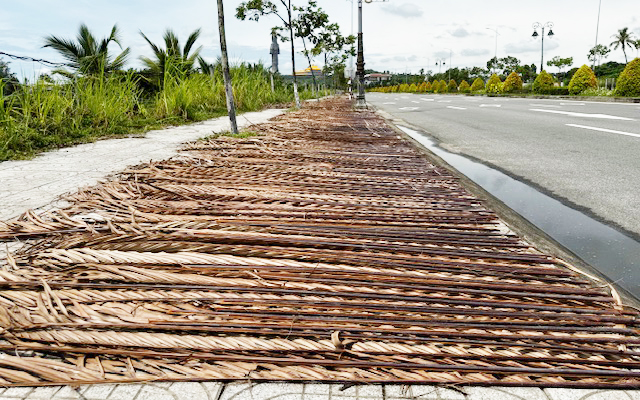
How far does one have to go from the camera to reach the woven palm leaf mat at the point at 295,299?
1191 millimetres

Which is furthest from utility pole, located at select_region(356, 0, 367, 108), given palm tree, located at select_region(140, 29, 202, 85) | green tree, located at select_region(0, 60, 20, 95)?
green tree, located at select_region(0, 60, 20, 95)

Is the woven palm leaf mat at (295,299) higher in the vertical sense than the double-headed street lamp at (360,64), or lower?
lower

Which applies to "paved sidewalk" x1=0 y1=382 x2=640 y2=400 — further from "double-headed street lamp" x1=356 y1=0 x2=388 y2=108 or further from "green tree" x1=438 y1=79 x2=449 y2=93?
"green tree" x1=438 y1=79 x2=449 y2=93

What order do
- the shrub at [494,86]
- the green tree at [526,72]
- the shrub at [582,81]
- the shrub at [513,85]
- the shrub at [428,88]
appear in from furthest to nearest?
the green tree at [526,72] < the shrub at [428,88] < the shrub at [494,86] < the shrub at [513,85] < the shrub at [582,81]

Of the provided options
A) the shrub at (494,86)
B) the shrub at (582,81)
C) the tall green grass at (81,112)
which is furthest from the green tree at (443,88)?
the tall green grass at (81,112)

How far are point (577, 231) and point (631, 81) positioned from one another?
20576 millimetres

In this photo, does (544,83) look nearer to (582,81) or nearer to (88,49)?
(582,81)

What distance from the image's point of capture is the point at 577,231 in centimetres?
273

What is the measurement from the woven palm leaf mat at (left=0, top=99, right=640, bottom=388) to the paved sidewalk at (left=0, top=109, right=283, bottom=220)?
1.22 ft

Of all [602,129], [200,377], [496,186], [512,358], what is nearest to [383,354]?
[512,358]

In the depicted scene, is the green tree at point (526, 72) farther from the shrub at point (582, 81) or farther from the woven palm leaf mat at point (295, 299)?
the woven palm leaf mat at point (295, 299)

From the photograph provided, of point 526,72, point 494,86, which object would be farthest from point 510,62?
point 494,86

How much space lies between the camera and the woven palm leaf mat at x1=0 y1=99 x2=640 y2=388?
1191 mm

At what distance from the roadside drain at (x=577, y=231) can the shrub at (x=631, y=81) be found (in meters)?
18.9
